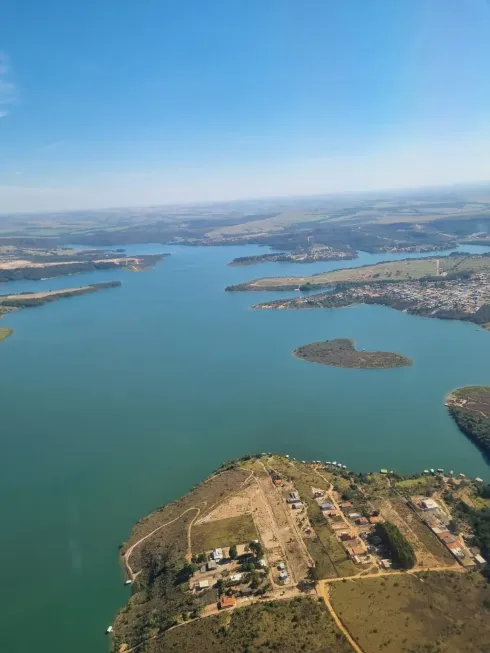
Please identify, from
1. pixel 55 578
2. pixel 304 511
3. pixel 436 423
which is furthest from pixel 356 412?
pixel 55 578

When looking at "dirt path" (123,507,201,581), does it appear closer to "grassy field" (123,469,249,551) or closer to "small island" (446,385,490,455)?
"grassy field" (123,469,249,551)

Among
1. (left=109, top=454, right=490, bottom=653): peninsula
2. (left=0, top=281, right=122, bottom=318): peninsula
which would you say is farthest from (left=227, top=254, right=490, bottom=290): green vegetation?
(left=109, top=454, right=490, bottom=653): peninsula

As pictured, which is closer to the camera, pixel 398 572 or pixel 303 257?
pixel 398 572

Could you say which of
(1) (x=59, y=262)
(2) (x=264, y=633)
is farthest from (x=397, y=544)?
(1) (x=59, y=262)

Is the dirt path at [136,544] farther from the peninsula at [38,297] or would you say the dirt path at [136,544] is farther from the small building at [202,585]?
the peninsula at [38,297]

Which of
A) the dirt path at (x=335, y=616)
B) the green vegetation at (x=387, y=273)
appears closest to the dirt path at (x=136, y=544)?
the dirt path at (x=335, y=616)

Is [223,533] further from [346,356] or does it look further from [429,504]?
[346,356]

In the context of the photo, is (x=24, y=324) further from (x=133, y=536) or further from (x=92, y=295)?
(x=133, y=536)
